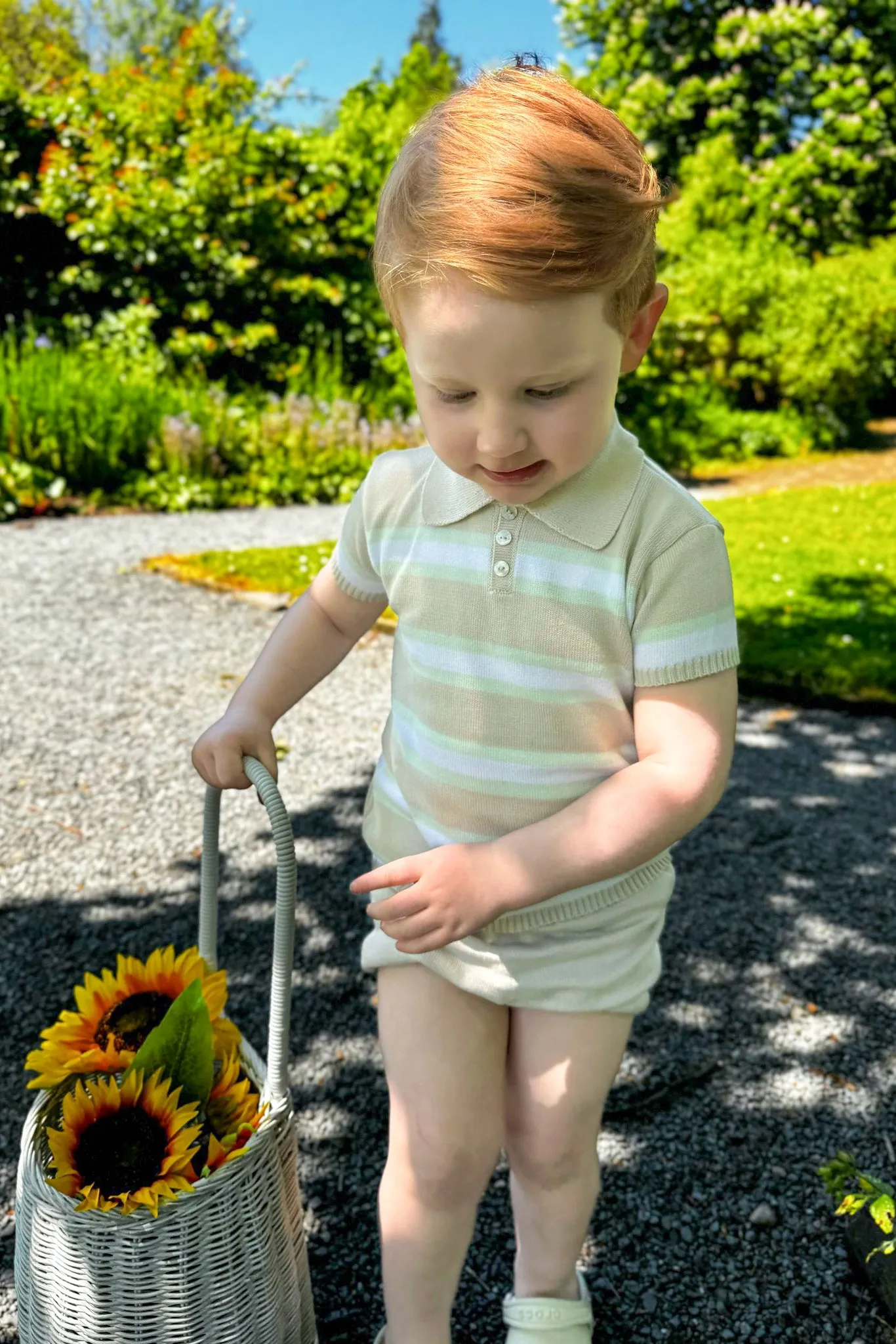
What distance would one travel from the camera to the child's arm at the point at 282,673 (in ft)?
5.37

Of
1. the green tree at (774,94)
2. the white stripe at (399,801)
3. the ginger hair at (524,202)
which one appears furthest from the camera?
the green tree at (774,94)

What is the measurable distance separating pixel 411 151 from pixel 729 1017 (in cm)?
212

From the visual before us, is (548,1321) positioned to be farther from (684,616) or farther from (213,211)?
(213,211)

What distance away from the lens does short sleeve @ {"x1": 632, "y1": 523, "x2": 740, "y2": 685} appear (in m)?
1.37

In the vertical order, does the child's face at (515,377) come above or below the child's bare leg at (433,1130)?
above

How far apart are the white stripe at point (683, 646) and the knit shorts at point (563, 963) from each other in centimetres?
37

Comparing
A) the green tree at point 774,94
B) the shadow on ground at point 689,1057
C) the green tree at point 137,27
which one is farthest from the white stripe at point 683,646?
the green tree at point 137,27

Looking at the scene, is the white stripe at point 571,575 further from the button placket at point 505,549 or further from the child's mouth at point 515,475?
the child's mouth at point 515,475

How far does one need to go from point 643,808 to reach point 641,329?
61 cm

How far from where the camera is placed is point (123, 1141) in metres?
1.43

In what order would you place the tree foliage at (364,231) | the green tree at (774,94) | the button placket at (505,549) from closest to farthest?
the button placket at (505,549) < the tree foliage at (364,231) < the green tree at (774,94)

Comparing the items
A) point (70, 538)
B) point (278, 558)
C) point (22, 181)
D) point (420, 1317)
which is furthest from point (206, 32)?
point (420, 1317)

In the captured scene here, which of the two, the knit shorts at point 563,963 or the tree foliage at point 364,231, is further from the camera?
the tree foliage at point 364,231

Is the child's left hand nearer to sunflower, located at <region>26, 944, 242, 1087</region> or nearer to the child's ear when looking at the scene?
sunflower, located at <region>26, 944, 242, 1087</region>
